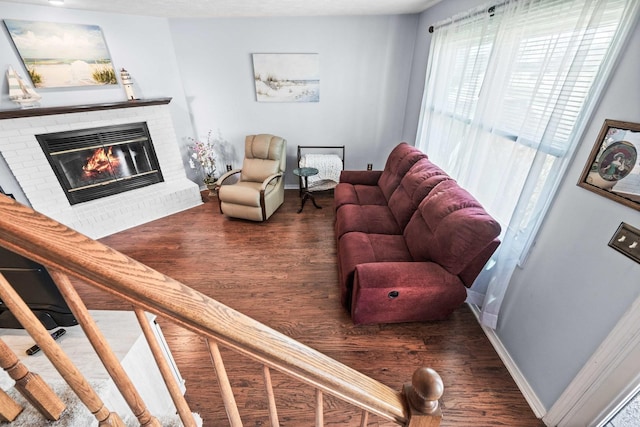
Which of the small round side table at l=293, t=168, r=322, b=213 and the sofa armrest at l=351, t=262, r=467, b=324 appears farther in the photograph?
the small round side table at l=293, t=168, r=322, b=213

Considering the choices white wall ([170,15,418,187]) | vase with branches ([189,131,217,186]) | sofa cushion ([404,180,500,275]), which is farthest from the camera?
vase with branches ([189,131,217,186])

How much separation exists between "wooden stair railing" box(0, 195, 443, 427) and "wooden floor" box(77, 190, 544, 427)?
1050mm

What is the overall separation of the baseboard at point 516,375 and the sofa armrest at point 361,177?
6.21 feet

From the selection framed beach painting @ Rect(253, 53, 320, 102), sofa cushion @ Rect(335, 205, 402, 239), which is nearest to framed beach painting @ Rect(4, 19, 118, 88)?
framed beach painting @ Rect(253, 53, 320, 102)

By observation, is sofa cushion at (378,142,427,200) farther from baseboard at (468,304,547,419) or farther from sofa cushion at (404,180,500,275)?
baseboard at (468,304,547,419)

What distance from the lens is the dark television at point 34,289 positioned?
35.7 inches

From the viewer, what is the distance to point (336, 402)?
A: 58.4 inches

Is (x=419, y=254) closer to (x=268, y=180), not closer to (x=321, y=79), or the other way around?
(x=268, y=180)

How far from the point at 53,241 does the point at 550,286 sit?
1.96m

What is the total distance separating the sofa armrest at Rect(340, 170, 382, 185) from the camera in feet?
10.9

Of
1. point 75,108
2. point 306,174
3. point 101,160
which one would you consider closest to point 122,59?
point 75,108

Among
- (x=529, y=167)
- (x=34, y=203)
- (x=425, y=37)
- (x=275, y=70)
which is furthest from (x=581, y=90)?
(x=34, y=203)

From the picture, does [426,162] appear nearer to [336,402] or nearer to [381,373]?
[381,373]

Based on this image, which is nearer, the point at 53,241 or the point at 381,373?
the point at 53,241
